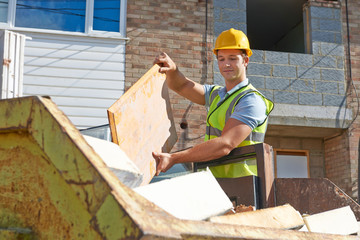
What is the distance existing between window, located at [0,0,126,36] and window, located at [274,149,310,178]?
13.8 feet

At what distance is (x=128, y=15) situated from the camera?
9.18 metres

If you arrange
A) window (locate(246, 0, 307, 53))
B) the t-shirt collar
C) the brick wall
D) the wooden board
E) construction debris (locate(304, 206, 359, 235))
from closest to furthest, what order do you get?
construction debris (locate(304, 206, 359, 235)) < the wooden board < the t-shirt collar < the brick wall < window (locate(246, 0, 307, 53))

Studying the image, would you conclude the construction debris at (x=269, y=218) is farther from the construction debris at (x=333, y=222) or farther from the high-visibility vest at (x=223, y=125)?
the high-visibility vest at (x=223, y=125)

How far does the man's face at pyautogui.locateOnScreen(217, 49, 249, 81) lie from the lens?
3402mm

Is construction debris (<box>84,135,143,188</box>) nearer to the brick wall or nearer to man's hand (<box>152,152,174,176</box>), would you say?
man's hand (<box>152,152,174,176</box>)

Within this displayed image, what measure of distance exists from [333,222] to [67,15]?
25.4 ft

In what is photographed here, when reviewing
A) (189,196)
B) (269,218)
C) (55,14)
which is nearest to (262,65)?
(55,14)

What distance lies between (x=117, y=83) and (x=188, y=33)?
1.65 metres

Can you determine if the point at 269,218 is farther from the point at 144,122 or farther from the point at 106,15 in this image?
the point at 106,15

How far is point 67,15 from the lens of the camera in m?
9.06

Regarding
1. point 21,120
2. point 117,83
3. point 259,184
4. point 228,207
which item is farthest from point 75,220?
point 117,83

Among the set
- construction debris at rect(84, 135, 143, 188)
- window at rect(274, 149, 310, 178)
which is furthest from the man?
window at rect(274, 149, 310, 178)

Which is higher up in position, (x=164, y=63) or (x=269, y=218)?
(x=164, y=63)

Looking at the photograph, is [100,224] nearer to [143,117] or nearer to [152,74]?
[143,117]
